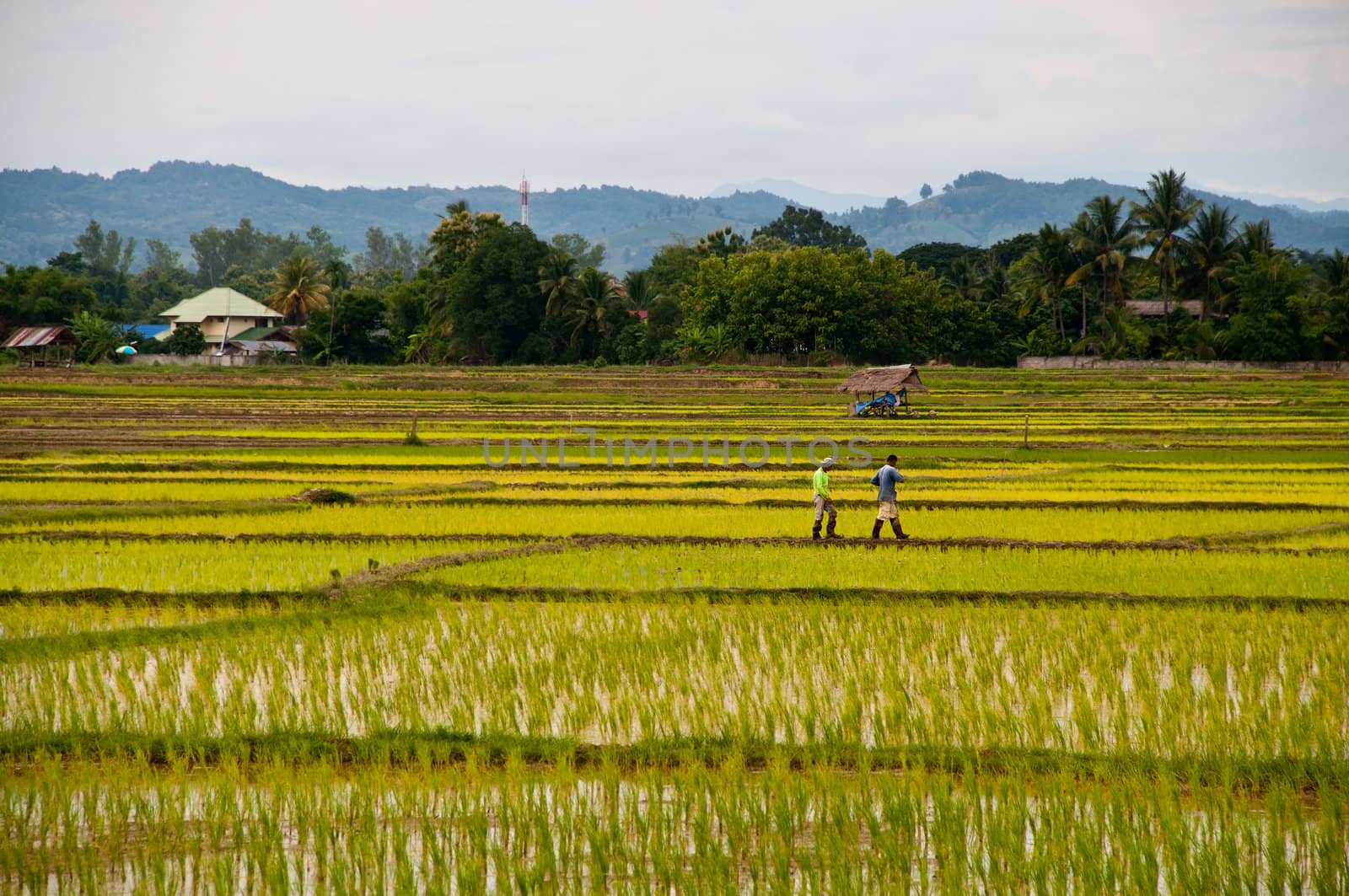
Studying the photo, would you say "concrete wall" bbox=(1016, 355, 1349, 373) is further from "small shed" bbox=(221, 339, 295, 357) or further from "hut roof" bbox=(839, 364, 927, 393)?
Result: "small shed" bbox=(221, 339, 295, 357)

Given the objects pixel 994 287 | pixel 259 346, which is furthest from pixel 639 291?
pixel 259 346

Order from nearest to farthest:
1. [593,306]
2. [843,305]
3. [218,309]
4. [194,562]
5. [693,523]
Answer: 1. [194,562]
2. [693,523]
3. [843,305]
4. [593,306]
5. [218,309]

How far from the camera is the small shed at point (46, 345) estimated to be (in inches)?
2052

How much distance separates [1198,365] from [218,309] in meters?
47.7

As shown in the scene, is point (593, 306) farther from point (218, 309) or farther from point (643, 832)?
point (643, 832)

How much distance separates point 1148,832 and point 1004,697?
1822 millimetres

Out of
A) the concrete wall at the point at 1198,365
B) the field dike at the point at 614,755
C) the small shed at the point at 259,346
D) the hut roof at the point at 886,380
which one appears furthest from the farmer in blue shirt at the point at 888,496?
the small shed at the point at 259,346

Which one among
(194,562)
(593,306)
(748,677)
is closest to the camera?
(748,677)

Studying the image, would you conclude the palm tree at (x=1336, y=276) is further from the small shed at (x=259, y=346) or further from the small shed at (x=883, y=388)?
the small shed at (x=259, y=346)

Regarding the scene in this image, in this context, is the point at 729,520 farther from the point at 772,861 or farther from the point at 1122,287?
the point at 1122,287

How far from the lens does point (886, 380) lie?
106ft

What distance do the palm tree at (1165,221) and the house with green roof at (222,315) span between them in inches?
1697

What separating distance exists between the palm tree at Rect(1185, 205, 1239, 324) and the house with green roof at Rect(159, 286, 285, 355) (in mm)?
45025

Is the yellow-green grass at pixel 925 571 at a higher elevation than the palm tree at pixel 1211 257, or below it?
below
